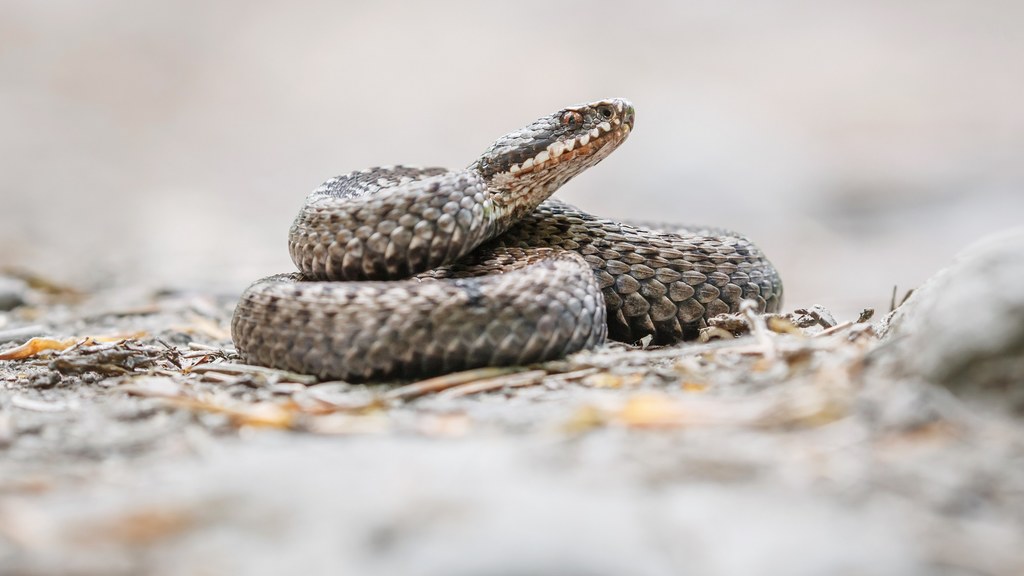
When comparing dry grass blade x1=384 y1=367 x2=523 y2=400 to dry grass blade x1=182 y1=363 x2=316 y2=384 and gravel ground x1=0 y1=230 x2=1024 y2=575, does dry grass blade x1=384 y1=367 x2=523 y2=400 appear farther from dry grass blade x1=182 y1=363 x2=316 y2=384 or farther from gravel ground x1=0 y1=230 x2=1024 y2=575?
dry grass blade x1=182 y1=363 x2=316 y2=384

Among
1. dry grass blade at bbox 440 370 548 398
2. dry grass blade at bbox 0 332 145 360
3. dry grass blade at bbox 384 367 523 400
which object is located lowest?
dry grass blade at bbox 440 370 548 398

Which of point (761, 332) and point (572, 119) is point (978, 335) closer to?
point (761, 332)

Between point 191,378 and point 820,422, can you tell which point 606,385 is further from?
point 191,378

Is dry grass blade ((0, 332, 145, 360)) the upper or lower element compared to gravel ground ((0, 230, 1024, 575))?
upper

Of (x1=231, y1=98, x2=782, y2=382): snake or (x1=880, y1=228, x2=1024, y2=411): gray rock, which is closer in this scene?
(x1=880, y1=228, x2=1024, y2=411): gray rock

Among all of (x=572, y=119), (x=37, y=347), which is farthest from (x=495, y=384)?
(x=37, y=347)

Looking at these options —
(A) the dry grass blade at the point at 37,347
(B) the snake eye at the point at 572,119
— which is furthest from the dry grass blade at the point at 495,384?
(A) the dry grass blade at the point at 37,347

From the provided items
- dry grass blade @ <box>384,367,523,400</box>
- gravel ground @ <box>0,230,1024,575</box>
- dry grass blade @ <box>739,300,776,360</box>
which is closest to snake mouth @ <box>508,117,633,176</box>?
dry grass blade @ <box>739,300,776,360</box>

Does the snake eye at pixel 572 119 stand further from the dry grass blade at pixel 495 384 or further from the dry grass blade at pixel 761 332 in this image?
the dry grass blade at pixel 495 384
